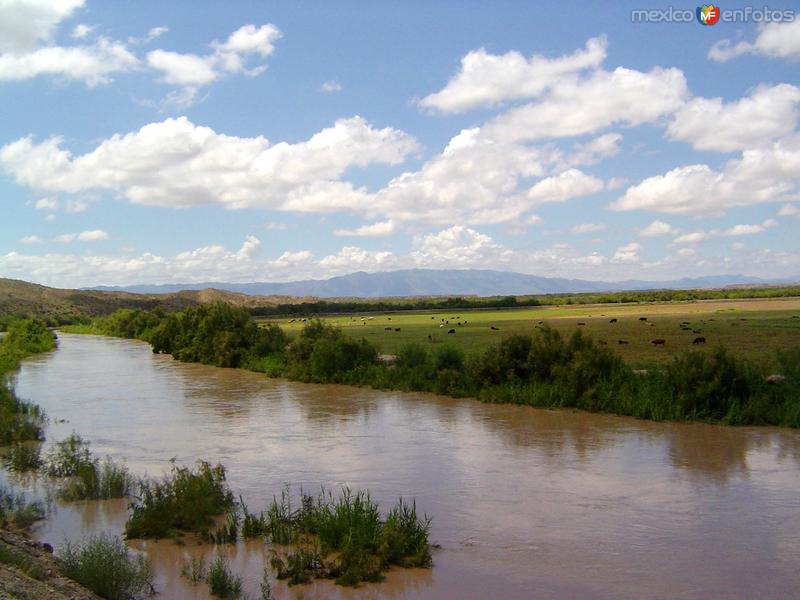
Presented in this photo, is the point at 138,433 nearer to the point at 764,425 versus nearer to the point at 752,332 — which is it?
the point at 764,425

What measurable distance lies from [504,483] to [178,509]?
556 centimetres

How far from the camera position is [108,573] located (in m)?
7.93

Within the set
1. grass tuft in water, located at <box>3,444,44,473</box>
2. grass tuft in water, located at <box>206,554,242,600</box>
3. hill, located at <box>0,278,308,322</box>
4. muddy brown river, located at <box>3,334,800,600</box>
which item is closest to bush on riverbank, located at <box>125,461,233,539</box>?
muddy brown river, located at <box>3,334,800,600</box>

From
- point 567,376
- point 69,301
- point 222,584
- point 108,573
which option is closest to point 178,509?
point 108,573

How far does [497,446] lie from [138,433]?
367 inches

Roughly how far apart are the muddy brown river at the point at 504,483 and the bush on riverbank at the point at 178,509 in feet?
0.98

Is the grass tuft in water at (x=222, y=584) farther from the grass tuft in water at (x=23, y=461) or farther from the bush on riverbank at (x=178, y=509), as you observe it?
the grass tuft in water at (x=23, y=461)

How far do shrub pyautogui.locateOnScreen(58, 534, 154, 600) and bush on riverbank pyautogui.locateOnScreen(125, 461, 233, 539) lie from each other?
1.72 meters

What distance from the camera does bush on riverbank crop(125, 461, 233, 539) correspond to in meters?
10.2

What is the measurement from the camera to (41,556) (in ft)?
28.2

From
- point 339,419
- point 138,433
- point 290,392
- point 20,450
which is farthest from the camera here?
point 290,392

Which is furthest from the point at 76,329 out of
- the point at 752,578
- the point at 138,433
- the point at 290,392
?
the point at 752,578

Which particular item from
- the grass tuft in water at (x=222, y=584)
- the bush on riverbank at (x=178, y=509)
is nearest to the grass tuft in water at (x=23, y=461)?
the bush on riverbank at (x=178, y=509)

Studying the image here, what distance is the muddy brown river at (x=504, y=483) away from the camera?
8703 mm
